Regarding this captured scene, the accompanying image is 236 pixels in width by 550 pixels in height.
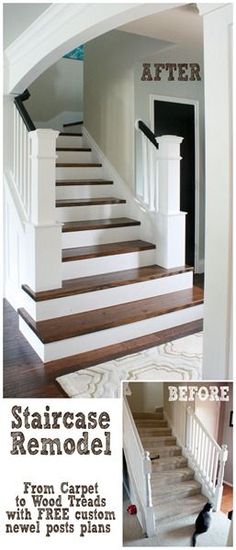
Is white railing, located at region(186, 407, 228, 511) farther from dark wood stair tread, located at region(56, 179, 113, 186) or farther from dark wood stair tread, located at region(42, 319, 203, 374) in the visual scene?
dark wood stair tread, located at region(56, 179, 113, 186)

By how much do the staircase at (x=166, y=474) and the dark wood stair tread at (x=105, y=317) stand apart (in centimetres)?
96

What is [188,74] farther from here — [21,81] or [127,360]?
[127,360]

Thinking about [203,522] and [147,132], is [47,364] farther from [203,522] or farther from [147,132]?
[147,132]

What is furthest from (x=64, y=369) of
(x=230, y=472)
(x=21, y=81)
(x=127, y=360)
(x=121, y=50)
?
(x=121, y=50)

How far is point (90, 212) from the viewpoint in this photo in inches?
122

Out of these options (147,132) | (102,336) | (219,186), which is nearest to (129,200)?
(147,132)

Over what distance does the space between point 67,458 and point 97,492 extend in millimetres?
111

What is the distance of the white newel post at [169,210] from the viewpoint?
9.06 feet

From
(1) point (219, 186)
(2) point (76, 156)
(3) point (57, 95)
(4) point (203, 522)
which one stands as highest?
(3) point (57, 95)

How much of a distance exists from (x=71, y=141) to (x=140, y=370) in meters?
2.61

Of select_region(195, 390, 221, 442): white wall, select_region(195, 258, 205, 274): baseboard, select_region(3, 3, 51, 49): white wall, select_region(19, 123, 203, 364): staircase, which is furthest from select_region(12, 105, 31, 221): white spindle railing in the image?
select_region(195, 390, 221, 442): white wall

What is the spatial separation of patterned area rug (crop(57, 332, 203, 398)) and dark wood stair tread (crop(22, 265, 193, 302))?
19.2 inches

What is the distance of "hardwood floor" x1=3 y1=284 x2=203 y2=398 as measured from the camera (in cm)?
163

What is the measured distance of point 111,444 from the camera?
3.61 feet
